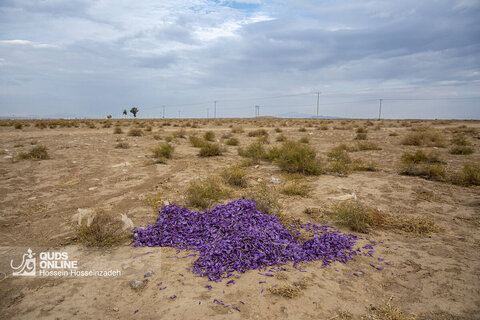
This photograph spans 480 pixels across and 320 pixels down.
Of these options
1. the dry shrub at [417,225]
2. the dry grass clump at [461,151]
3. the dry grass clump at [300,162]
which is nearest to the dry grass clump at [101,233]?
the dry shrub at [417,225]

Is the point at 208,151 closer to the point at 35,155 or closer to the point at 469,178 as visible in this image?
the point at 35,155

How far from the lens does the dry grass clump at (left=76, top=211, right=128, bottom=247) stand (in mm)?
3766

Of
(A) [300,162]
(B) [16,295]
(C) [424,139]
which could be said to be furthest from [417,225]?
(C) [424,139]

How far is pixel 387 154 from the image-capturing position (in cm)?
1123

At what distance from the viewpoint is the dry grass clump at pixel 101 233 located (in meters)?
3.77

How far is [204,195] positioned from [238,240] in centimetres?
217

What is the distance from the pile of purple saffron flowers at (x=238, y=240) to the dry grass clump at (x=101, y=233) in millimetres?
274

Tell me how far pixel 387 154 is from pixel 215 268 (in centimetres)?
1097

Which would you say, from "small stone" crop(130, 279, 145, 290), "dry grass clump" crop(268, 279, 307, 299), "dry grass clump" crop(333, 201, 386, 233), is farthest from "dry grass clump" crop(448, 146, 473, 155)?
"small stone" crop(130, 279, 145, 290)

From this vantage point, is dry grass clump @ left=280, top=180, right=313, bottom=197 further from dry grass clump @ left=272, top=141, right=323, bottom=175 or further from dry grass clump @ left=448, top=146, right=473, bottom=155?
dry grass clump @ left=448, top=146, right=473, bottom=155

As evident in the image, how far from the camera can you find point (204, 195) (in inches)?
219

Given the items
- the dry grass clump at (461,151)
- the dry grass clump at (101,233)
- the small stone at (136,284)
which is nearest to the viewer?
the small stone at (136,284)

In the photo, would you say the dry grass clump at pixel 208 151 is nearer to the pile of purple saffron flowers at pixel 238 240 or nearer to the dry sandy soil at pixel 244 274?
the dry sandy soil at pixel 244 274

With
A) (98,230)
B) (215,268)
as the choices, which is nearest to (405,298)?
(215,268)
